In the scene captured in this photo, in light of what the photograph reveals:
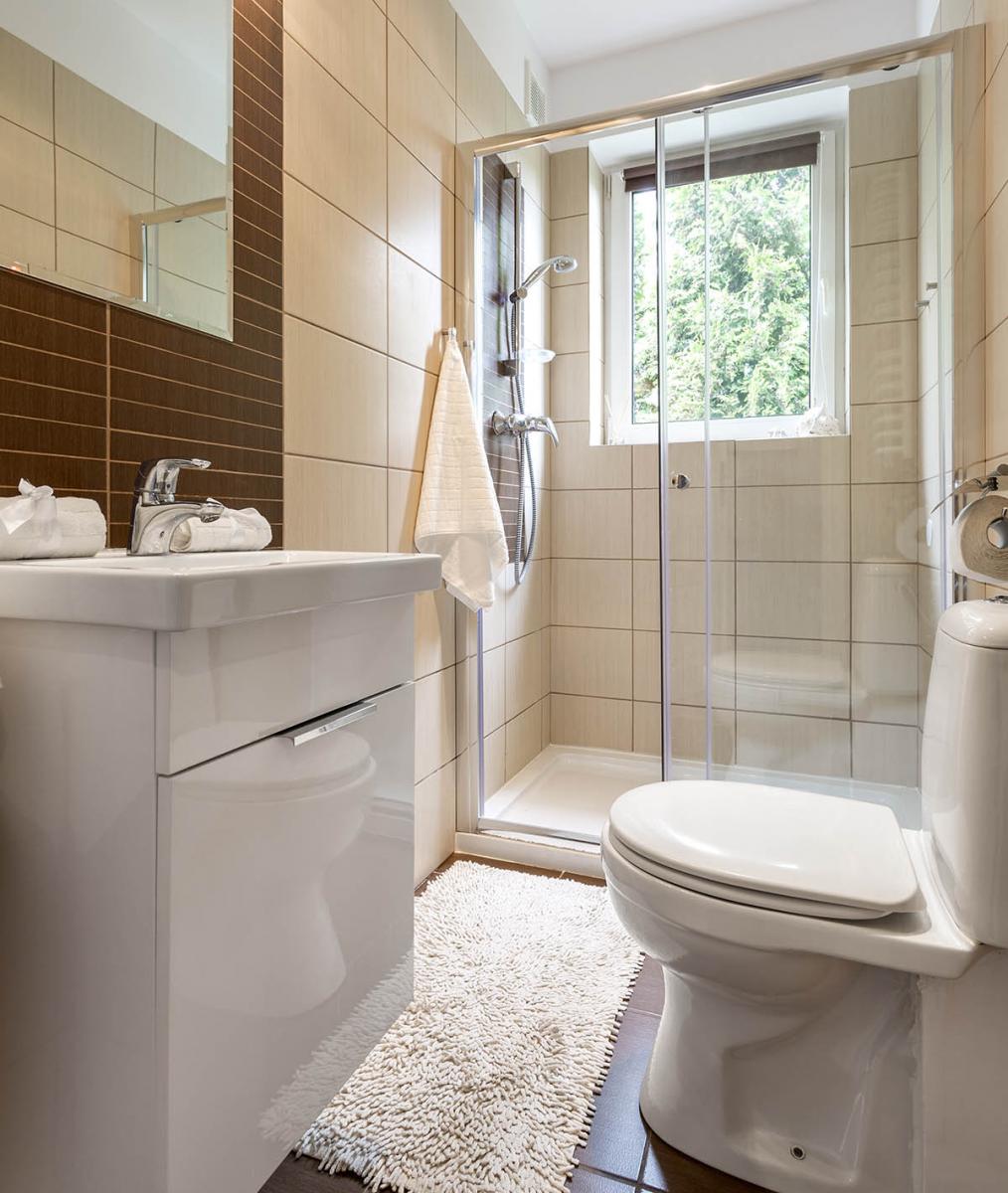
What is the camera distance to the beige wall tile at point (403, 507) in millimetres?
1815

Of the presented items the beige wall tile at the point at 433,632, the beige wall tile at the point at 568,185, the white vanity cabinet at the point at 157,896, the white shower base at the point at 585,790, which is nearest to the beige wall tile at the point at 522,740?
the white shower base at the point at 585,790

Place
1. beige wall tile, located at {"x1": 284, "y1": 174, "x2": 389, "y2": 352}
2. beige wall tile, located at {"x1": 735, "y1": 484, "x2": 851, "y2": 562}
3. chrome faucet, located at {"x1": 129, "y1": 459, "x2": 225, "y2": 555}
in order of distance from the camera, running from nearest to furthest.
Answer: chrome faucet, located at {"x1": 129, "y1": 459, "x2": 225, "y2": 555}
beige wall tile, located at {"x1": 284, "y1": 174, "x2": 389, "y2": 352}
beige wall tile, located at {"x1": 735, "y1": 484, "x2": 851, "y2": 562}

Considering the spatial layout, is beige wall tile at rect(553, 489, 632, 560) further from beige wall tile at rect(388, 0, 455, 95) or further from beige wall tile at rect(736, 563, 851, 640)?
beige wall tile at rect(388, 0, 455, 95)

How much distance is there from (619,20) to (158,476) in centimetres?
259

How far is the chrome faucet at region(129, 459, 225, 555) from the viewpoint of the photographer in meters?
1.05

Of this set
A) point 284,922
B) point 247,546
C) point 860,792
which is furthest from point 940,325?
point 284,922

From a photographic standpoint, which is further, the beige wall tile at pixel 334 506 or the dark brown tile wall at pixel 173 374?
the beige wall tile at pixel 334 506

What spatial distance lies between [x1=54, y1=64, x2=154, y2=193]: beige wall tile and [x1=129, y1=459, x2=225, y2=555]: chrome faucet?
43 cm

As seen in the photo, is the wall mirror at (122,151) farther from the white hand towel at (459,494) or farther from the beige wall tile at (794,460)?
the beige wall tile at (794,460)

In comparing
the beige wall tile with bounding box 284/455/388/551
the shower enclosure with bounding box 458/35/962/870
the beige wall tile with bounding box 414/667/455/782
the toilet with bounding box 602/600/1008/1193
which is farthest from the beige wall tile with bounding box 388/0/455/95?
the toilet with bounding box 602/600/1008/1193

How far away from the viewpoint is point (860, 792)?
1.89 m

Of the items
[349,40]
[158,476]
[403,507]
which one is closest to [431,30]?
[349,40]

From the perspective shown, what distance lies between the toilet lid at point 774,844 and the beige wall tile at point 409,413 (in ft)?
3.37

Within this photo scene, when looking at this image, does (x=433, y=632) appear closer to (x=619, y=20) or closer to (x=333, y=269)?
(x=333, y=269)
